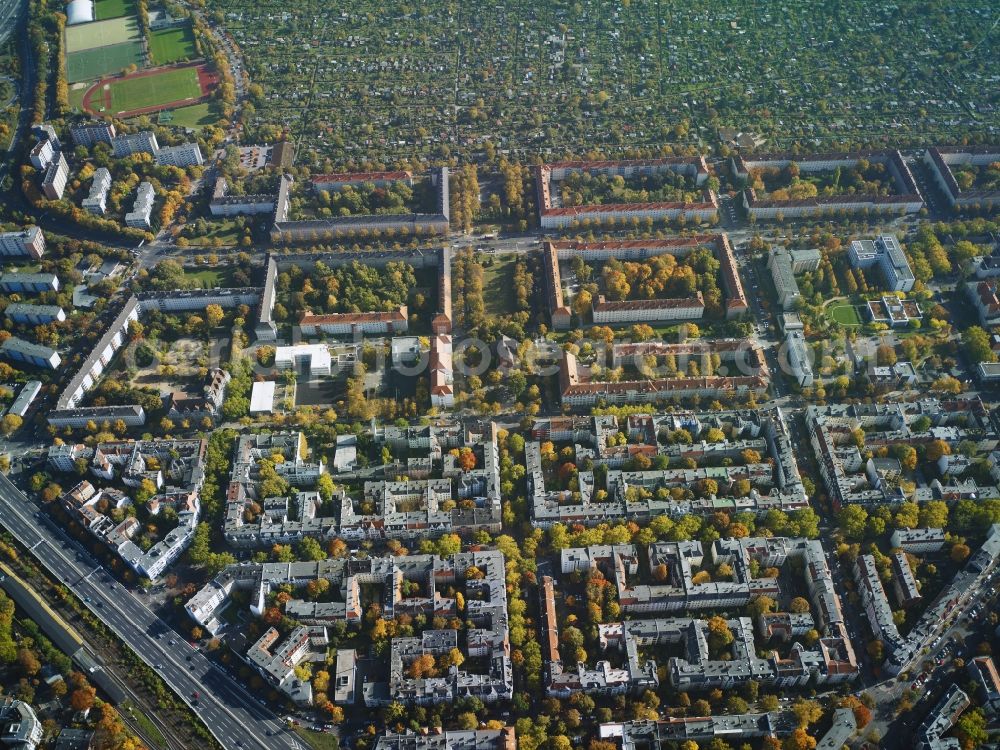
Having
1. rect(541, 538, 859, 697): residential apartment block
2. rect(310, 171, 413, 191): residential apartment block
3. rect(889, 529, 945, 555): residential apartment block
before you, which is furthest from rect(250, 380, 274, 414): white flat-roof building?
rect(889, 529, 945, 555): residential apartment block

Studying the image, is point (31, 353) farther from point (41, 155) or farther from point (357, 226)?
point (357, 226)

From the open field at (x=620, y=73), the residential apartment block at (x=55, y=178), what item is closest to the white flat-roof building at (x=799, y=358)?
the open field at (x=620, y=73)

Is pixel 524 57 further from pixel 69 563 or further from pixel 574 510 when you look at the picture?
pixel 69 563

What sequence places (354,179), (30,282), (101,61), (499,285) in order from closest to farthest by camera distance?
(499,285) < (30,282) < (354,179) < (101,61)

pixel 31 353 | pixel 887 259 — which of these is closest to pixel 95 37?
pixel 31 353

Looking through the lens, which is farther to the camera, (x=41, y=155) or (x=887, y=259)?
(x=41, y=155)

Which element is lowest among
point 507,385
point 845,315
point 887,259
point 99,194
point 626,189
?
point 507,385

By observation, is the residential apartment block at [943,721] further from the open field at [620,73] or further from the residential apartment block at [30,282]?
the residential apartment block at [30,282]
